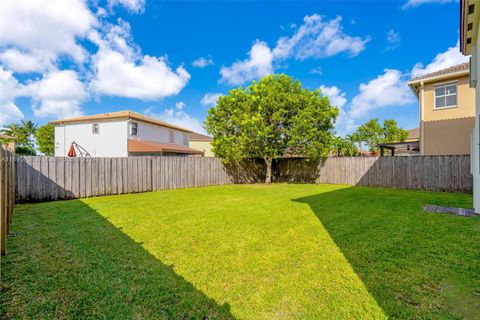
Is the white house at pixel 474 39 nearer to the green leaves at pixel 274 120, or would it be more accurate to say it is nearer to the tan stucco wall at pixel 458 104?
the tan stucco wall at pixel 458 104

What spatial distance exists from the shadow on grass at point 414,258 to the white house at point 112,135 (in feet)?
57.3

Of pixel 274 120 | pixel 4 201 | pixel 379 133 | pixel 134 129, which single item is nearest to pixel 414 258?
pixel 4 201

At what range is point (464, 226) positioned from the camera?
537 cm

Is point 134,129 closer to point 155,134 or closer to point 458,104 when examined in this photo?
point 155,134

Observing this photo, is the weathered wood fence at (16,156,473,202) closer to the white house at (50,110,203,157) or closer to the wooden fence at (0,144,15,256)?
the wooden fence at (0,144,15,256)

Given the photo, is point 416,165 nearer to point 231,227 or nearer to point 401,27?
point 401,27

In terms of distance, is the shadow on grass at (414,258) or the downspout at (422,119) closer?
the shadow on grass at (414,258)

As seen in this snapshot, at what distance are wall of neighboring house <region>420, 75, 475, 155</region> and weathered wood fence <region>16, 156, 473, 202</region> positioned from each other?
2244 millimetres

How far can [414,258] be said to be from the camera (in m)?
3.68

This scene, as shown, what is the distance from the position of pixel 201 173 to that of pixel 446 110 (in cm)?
1412

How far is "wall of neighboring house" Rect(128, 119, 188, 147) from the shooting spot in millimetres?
21422

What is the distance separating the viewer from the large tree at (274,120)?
546 inches

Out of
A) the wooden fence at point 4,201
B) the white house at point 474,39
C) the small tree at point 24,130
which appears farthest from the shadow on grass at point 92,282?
the small tree at point 24,130

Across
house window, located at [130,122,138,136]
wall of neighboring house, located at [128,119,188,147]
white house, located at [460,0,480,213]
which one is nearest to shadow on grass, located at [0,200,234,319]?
white house, located at [460,0,480,213]
